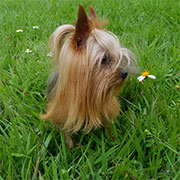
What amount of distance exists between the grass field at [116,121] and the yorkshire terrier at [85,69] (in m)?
0.28

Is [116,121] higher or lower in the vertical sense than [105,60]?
lower

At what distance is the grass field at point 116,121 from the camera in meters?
1.74

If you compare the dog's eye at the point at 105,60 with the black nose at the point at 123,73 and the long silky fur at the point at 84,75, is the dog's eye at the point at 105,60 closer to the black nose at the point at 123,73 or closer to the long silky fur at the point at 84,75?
the long silky fur at the point at 84,75

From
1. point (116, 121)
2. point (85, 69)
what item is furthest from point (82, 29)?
point (116, 121)

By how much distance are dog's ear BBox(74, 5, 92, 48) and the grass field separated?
80 centimetres

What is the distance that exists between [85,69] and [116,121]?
0.78 meters

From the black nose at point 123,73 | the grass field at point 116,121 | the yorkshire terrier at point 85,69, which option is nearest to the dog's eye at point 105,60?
the yorkshire terrier at point 85,69

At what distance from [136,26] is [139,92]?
63.9 inches

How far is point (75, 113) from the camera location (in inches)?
67.6

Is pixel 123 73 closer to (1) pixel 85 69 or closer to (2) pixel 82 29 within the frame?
(1) pixel 85 69

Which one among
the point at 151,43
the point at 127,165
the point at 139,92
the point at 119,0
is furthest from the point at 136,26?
the point at 127,165

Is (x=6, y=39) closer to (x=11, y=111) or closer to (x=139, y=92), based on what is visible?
(x=11, y=111)

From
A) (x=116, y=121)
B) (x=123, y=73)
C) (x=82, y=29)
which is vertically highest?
(x=82, y=29)

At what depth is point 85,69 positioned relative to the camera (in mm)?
1561
